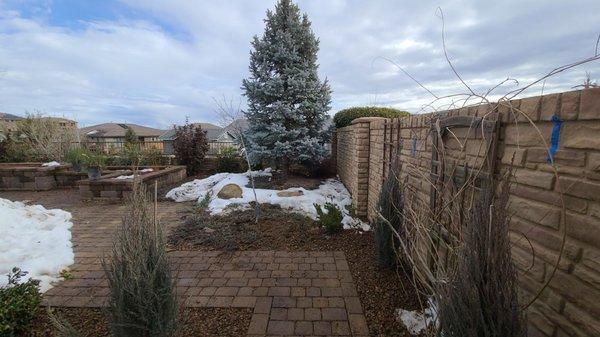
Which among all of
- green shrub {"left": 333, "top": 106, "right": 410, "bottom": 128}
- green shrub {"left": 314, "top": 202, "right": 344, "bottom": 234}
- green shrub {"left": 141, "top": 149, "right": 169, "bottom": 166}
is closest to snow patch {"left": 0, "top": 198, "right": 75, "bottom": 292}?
green shrub {"left": 314, "top": 202, "right": 344, "bottom": 234}

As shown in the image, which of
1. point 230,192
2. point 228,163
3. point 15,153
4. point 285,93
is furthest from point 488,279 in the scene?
point 15,153

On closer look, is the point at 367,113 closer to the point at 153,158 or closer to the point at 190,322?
the point at 190,322

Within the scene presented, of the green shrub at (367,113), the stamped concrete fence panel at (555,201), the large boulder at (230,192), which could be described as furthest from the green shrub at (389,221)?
the green shrub at (367,113)

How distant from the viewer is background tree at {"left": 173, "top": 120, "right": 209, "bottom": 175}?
1023cm

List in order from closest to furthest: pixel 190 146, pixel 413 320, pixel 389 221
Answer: pixel 413 320 → pixel 389 221 → pixel 190 146

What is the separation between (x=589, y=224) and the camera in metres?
1.20

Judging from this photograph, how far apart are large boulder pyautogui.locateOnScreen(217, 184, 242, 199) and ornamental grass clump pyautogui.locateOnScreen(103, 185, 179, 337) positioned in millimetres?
4542

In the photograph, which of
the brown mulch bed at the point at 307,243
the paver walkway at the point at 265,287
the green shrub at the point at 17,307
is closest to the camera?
the green shrub at the point at 17,307

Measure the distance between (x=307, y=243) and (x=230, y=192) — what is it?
288 centimetres

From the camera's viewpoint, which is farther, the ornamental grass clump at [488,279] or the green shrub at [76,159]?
the green shrub at [76,159]

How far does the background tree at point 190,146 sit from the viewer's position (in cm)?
1023

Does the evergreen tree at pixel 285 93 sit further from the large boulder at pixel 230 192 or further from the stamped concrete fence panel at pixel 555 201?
the stamped concrete fence panel at pixel 555 201

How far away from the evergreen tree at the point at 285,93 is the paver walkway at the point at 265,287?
4.56m

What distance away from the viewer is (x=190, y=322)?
8.00ft
